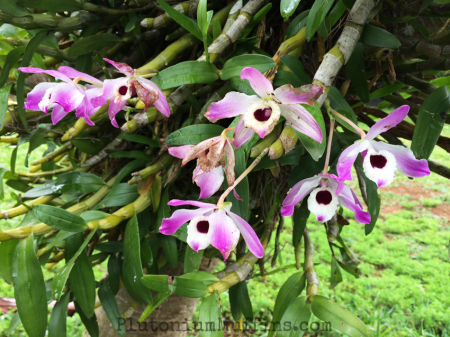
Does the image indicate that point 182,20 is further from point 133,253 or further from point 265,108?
point 133,253

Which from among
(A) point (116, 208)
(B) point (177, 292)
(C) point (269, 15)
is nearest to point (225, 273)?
(B) point (177, 292)

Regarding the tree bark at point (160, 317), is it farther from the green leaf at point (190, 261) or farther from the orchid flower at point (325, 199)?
the orchid flower at point (325, 199)

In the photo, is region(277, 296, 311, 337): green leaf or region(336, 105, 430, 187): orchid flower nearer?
region(336, 105, 430, 187): orchid flower

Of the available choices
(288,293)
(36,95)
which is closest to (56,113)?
(36,95)

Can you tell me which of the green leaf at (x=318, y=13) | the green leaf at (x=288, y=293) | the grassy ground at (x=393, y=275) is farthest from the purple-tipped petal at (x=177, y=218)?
the grassy ground at (x=393, y=275)

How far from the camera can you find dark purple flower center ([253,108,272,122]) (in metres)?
0.28

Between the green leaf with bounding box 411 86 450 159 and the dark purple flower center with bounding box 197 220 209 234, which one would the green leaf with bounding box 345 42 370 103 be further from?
the dark purple flower center with bounding box 197 220 209 234

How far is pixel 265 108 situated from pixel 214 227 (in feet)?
0.41

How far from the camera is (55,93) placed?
37 centimetres

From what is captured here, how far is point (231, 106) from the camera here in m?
0.28

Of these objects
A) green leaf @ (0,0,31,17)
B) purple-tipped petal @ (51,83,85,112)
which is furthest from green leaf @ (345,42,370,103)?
green leaf @ (0,0,31,17)

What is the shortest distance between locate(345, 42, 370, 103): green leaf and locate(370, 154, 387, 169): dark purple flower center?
184 millimetres

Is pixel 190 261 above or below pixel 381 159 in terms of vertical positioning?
below

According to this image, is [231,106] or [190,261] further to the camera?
[190,261]
